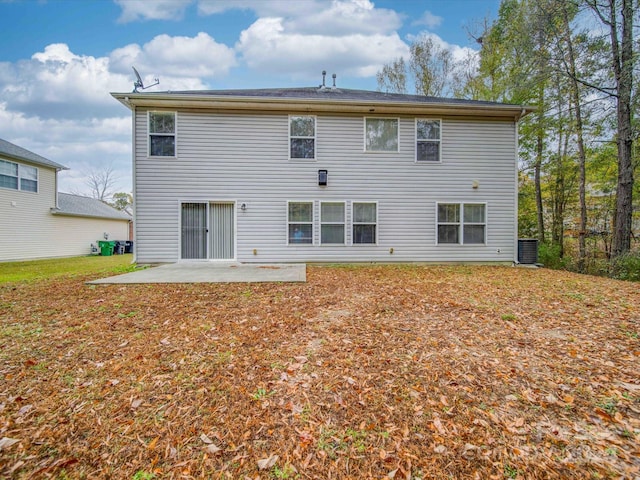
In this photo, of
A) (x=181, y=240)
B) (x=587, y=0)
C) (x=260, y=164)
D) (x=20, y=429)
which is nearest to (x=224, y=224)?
(x=181, y=240)

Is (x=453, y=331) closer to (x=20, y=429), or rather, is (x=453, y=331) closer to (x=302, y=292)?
(x=302, y=292)

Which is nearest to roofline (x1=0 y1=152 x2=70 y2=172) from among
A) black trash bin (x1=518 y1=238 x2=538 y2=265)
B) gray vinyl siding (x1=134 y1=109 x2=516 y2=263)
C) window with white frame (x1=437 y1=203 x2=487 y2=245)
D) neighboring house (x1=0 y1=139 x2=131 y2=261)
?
neighboring house (x1=0 y1=139 x2=131 y2=261)

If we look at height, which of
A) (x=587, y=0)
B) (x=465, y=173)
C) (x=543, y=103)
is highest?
(x=587, y=0)

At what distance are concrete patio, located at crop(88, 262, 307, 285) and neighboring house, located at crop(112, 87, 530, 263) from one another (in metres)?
0.49

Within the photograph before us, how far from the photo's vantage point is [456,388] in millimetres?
2307

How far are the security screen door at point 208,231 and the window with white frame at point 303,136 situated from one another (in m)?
2.68

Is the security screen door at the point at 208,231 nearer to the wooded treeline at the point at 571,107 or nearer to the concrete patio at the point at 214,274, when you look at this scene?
the concrete patio at the point at 214,274

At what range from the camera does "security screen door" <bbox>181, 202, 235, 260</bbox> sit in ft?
28.5

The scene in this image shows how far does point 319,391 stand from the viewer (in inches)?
90.2

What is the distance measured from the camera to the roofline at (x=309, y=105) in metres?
8.11

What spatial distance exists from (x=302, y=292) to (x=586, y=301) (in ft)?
16.3

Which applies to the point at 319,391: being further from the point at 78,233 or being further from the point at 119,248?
the point at 119,248

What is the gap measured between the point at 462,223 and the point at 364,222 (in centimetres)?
327

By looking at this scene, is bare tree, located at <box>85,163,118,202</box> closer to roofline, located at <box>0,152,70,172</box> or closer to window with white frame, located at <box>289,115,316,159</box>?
roofline, located at <box>0,152,70,172</box>
